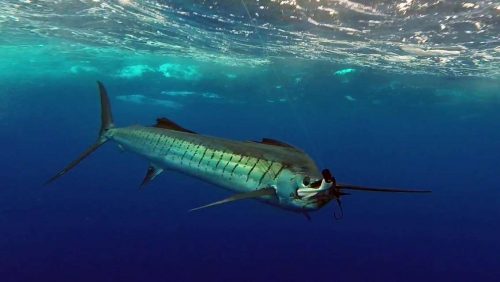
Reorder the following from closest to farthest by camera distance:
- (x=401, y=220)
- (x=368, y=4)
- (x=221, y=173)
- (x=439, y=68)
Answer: (x=221, y=173) < (x=368, y=4) < (x=439, y=68) < (x=401, y=220)

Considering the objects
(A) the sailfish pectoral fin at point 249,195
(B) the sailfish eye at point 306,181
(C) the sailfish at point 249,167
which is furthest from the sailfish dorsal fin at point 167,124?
(B) the sailfish eye at point 306,181

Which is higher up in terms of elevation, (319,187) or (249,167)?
(319,187)

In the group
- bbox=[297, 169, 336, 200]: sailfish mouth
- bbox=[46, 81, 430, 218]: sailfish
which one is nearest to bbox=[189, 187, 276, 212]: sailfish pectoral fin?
bbox=[46, 81, 430, 218]: sailfish

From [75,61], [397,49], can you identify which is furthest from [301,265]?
[75,61]

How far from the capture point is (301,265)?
55.7ft

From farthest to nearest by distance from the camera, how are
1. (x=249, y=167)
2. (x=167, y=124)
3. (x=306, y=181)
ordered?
1. (x=167, y=124)
2. (x=249, y=167)
3. (x=306, y=181)

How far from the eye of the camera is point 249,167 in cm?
408

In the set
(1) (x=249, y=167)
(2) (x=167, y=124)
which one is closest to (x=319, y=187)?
(1) (x=249, y=167)

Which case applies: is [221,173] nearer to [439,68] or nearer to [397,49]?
[397,49]

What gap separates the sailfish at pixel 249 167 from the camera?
361 centimetres

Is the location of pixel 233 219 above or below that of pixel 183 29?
below

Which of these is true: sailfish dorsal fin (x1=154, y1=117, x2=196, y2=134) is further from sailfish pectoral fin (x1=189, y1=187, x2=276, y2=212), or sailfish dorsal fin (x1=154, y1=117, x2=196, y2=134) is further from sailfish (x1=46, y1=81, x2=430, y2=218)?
sailfish pectoral fin (x1=189, y1=187, x2=276, y2=212)

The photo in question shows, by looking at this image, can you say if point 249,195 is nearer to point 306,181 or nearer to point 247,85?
point 306,181

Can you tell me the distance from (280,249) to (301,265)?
1850 mm
